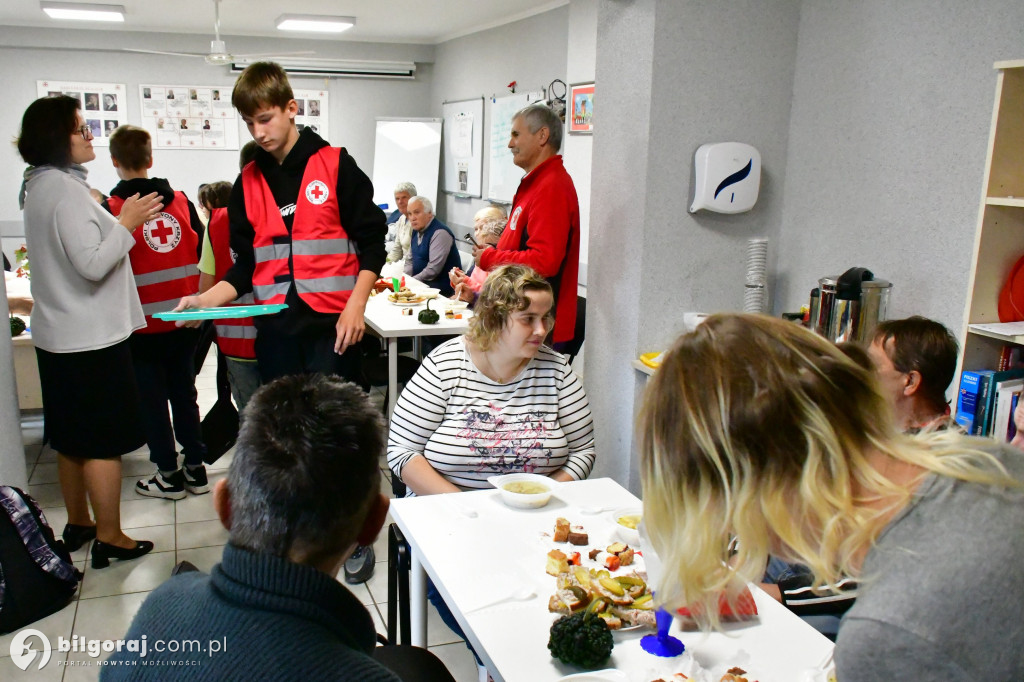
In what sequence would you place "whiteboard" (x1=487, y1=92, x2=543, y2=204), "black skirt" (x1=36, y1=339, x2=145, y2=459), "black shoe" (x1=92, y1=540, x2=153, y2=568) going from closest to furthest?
"black skirt" (x1=36, y1=339, x2=145, y2=459) < "black shoe" (x1=92, y1=540, x2=153, y2=568) < "whiteboard" (x1=487, y1=92, x2=543, y2=204)

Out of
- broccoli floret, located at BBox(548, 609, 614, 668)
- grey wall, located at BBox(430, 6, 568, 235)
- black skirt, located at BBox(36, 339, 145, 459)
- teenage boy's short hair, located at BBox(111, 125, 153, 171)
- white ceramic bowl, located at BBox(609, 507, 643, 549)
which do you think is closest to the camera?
broccoli floret, located at BBox(548, 609, 614, 668)

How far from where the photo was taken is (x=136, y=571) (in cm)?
287

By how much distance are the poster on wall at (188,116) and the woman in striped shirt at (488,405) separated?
700cm

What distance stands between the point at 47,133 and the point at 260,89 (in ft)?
2.55

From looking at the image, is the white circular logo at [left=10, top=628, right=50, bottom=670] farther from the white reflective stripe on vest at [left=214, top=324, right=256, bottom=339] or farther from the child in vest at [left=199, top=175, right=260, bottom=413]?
the white reflective stripe on vest at [left=214, top=324, right=256, bottom=339]

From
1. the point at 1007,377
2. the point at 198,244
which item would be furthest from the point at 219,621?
the point at 198,244

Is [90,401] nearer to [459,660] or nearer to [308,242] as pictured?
[308,242]

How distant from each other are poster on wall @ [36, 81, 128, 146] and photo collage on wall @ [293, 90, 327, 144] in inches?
68.0

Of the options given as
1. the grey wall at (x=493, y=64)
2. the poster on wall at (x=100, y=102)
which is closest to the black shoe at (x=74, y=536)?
the grey wall at (x=493, y=64)

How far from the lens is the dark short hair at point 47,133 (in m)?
2.53

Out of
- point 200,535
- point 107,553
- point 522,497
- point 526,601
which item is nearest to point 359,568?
point 200,535

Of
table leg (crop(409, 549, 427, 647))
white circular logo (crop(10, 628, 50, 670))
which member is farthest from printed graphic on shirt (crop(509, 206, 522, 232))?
white circular logo (crop(10, 628, 50, 670))

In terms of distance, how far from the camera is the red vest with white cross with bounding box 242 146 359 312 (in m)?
2.48

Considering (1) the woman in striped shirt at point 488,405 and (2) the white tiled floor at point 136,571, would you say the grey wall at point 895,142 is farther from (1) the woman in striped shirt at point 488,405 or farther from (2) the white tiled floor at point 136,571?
(2) the white tiled floor at point 136,571
